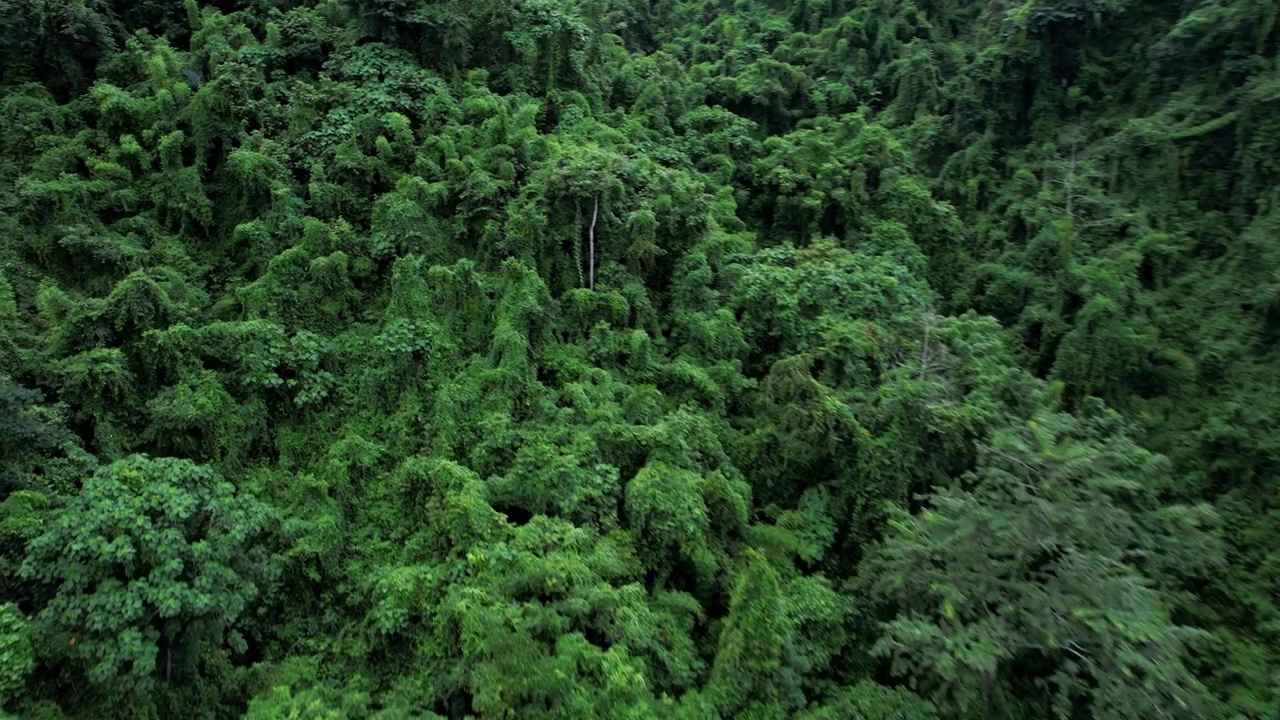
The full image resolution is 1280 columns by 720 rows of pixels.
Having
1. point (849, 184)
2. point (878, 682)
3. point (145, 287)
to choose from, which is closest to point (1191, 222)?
point (849, 184)

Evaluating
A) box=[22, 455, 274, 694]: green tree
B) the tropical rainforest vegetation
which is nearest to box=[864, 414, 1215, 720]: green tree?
the tropical rainforest vegetation

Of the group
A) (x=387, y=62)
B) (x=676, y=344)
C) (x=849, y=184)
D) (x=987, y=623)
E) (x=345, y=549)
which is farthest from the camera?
(x=849, y=184)

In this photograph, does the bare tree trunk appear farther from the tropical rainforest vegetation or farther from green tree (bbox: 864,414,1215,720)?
green tree (bbox: 864,414,1215,720)

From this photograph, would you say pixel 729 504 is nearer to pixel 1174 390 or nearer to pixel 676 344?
pixel 676 344

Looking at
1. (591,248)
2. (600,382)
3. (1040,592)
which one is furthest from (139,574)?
(1040,592)

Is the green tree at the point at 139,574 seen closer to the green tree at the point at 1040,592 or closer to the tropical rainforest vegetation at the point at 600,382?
the tropical rainforest vegetation at the point at 600,382
